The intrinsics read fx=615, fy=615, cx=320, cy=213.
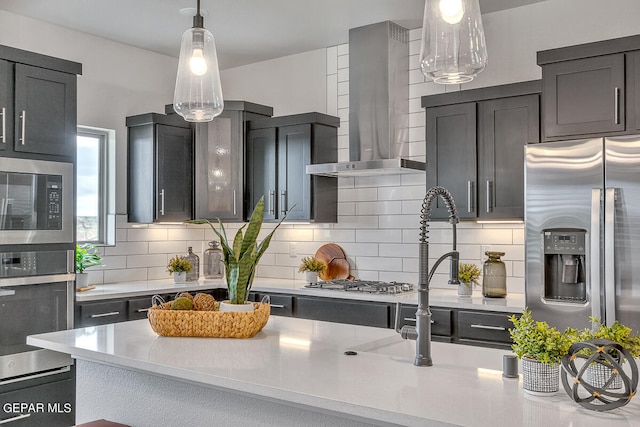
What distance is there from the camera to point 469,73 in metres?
1.88

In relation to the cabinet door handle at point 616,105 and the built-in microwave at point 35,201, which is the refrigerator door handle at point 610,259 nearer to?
the cabinet door handle at point 616,105

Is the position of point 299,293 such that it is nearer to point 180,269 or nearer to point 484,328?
point 180,269

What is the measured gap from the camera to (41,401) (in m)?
3.89

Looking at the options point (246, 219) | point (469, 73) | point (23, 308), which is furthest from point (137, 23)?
point (469, 73)

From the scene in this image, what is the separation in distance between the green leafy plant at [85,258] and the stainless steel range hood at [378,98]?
1715 mm

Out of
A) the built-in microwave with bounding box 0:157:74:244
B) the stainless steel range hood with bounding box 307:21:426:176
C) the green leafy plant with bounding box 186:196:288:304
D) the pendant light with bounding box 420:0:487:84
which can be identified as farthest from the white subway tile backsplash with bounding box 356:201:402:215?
the pendant light with bounding box 420:0:487:84

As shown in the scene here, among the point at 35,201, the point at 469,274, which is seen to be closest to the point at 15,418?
the point at 35,201

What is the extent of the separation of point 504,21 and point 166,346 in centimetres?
329

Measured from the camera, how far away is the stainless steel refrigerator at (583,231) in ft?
10.1

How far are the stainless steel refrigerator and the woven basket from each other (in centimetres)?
170

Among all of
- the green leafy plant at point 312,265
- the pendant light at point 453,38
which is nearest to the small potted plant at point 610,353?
Answer: the pendant light at point 453,38

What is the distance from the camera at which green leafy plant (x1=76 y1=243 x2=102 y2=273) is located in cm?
437

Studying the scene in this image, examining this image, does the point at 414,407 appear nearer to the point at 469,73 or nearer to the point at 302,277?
the point at 469,73

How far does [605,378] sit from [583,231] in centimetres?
183
